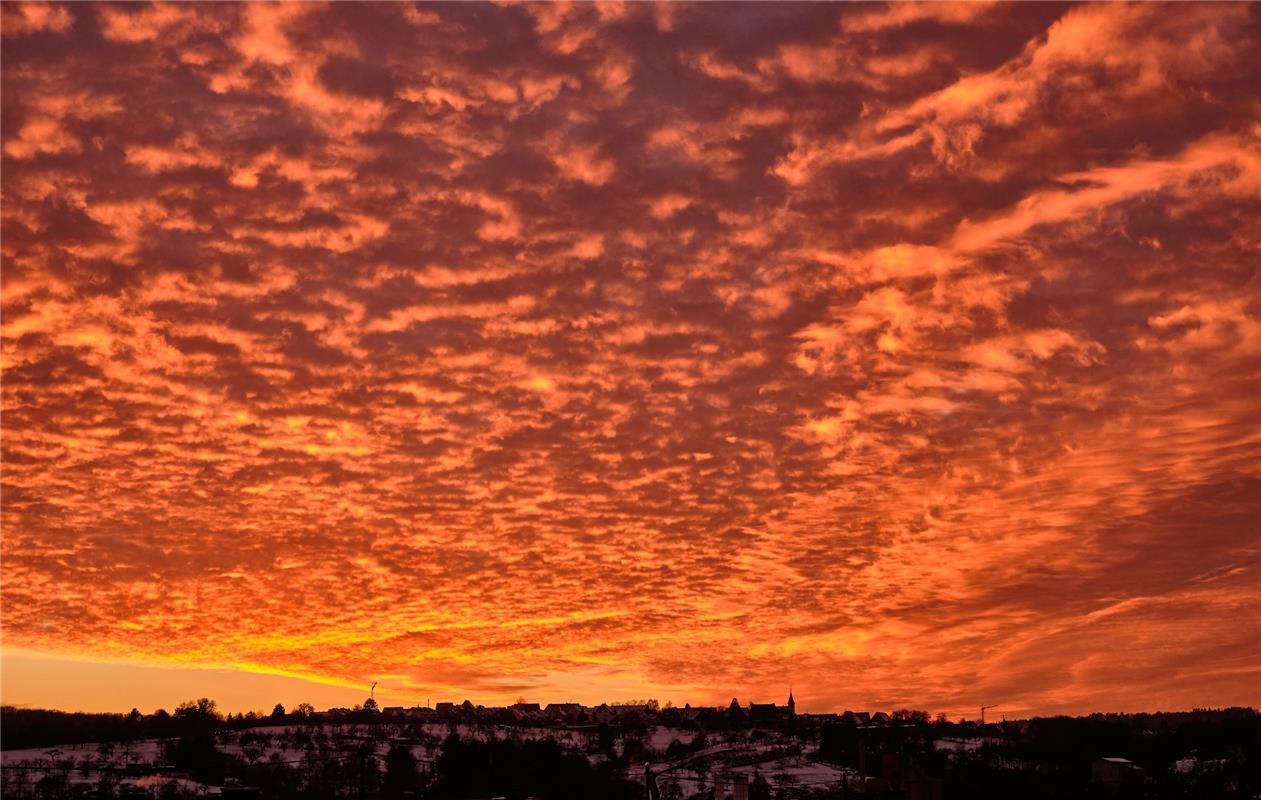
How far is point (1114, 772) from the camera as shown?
184 metres

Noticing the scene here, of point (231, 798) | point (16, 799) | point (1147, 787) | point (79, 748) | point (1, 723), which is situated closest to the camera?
point (231, 798)

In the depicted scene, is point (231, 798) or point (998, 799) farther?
point (998, 799)

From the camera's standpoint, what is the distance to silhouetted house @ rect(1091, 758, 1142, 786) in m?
175

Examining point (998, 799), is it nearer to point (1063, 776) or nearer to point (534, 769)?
point (1063, 776)

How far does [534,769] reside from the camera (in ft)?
615

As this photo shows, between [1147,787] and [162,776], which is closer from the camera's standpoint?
[162,776]

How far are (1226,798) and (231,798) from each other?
112726mm

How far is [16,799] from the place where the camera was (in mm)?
137125

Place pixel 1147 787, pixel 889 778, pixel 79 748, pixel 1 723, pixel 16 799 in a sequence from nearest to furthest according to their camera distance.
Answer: pixel 889 778 → pixel 1 723 → pixel 16 799 → pixel 79 748 → pixel 1147 787

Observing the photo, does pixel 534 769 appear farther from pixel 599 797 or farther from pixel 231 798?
pixel 231 798

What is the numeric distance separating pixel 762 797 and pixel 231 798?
86.8m

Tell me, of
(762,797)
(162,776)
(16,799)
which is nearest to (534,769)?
(762,797)

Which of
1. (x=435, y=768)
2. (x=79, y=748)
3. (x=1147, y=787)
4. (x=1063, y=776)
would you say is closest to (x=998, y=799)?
(x=1147, y=787)

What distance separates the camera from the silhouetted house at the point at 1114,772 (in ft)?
575
